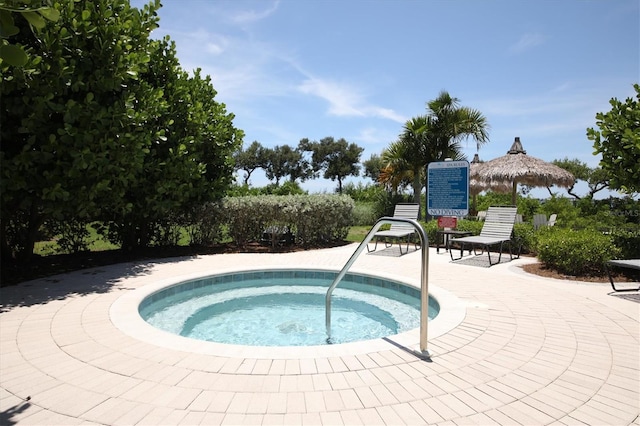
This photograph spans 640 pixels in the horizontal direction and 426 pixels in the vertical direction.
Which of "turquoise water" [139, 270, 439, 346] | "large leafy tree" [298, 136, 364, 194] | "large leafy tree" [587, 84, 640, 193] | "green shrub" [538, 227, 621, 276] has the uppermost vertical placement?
"large leafy tree" [298, 136, 364, 194]

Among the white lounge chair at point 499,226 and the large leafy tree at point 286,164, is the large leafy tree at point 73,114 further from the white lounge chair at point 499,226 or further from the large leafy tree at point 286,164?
the large leafy tree at point 286,164

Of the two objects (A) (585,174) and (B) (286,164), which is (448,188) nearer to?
(B) (286,164)

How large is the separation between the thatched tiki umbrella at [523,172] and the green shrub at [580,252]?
27.2ft

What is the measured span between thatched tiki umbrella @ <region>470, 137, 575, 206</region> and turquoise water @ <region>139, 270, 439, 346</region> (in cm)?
1133

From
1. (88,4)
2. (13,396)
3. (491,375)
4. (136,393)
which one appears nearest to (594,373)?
(491,375)

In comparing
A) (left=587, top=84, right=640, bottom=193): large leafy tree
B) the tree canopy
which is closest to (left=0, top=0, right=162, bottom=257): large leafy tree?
the tree canopy

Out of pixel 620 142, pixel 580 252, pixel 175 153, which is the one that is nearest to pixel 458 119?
pixel 620 142

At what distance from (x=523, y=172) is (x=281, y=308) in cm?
1302

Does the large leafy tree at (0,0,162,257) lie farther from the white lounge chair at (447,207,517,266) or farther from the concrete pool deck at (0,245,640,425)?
the white lounge chair at (447,207,517,266)

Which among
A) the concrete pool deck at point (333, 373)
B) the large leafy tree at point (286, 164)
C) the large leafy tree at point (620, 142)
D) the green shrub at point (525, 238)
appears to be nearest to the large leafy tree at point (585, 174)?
the large leafy tree at point (286, 164)

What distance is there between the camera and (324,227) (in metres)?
12.0

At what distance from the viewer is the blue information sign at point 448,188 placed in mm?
10711

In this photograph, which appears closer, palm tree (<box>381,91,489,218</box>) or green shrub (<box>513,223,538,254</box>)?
green shrub (<box>513,223,538,254</box>)

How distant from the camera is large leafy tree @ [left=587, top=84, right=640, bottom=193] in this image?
695 centimetres
